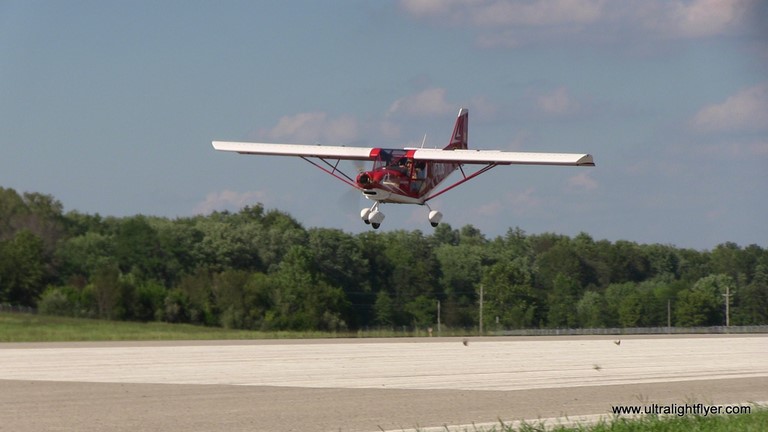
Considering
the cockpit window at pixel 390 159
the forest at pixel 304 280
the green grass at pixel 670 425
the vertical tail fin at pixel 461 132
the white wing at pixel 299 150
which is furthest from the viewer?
the forest at pixel 304 280

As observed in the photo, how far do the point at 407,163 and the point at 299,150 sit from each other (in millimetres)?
5841

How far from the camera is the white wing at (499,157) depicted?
39.3 m

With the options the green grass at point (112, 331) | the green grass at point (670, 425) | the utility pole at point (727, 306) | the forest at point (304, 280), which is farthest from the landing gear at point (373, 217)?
the utility pole at point (727, 306)

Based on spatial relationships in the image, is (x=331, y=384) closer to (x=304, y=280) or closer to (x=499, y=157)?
(x=499, y=157)

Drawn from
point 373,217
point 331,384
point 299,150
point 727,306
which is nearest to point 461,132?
point 299,150

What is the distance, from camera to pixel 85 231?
445 ft

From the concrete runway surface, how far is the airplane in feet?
18.0

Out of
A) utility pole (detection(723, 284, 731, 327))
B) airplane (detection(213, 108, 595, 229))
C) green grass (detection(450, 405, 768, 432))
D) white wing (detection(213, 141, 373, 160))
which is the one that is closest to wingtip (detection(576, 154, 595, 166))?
airplane (detection(213, 108, 595, 229))

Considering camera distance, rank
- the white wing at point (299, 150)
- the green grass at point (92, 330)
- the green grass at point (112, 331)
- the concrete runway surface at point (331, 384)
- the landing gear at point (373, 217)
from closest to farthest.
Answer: the concrete runway surface at point (331, 384), the landing gear at point (373, 217), the white wing at point (299, 150), the green grass at point (112, 331), the green grass at point (92, 330)

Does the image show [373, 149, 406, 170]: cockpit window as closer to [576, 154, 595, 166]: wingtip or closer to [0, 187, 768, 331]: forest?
[576, 154, 595, 166]: wingtip

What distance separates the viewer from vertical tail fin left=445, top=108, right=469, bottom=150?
5016 centimetres

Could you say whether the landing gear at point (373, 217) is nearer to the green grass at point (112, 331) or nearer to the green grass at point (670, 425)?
the green grass at point (670, 425)

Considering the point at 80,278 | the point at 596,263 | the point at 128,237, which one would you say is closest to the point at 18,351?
the point at 80,278

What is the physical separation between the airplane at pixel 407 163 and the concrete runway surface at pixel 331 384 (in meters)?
5.49
